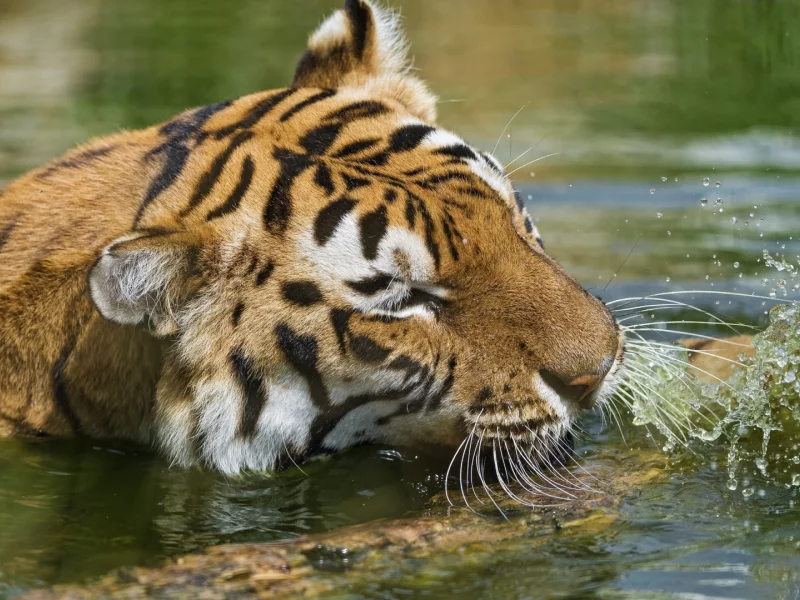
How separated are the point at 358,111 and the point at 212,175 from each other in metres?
0.55

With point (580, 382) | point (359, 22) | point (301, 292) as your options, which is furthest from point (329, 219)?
point (359, 22)

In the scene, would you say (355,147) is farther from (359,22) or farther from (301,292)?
(359,22)

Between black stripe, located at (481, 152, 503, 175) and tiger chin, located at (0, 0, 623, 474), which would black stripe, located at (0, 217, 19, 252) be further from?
black stripe, located at (481, 152, 503, 175)

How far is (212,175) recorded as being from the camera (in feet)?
12.4

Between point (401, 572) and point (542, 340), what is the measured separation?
0.74 meters

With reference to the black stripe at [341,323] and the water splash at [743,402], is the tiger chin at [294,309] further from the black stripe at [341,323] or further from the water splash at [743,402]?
the water splash at [743,402]

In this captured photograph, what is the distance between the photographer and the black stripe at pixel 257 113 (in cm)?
397

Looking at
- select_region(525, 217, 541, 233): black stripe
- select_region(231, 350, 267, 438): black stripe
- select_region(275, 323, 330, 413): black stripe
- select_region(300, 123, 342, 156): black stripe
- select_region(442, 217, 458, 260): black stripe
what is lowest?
select_region(231, 350, 267, 438): black stripe

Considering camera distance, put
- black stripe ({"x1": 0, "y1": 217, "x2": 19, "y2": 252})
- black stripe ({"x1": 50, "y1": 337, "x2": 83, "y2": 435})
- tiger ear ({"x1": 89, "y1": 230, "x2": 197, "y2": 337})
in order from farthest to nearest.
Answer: black stripe ({"x1": 0, "y1": 217, "x2": 19, "y2": 252}) < black stripe ({"x1": 50, "y1": 337, "x2": 83, "y2": 435}) < tiger ear ({"x1": 89, "y1": 230, "x2": 197, "y2": 337})

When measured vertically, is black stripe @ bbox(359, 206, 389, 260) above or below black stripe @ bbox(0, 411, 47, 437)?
above

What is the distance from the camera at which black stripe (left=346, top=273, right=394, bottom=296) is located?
3.59 meters

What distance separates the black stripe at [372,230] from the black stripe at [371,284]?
0.06 meters

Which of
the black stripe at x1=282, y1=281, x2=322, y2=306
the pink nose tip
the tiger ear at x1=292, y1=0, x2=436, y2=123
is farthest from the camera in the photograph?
the tiger ear at x1=292, y1=0, x2=436, y2=123

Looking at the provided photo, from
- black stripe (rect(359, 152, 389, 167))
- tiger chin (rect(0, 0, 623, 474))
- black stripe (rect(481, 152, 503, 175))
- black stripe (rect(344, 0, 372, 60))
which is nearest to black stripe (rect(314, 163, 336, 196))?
tiger chin (rect(0, 0, 623, 474))
